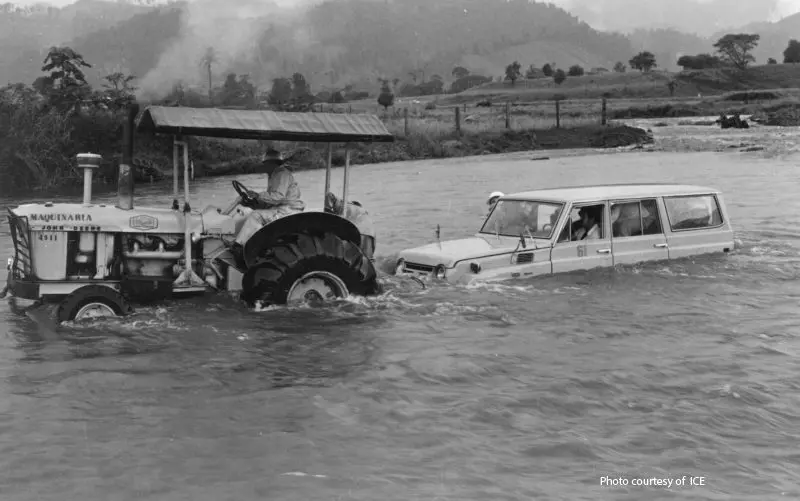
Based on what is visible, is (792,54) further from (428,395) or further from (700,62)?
(428,395)

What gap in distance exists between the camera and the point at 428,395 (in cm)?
786

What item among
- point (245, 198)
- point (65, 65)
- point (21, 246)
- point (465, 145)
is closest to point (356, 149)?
point (465, 145)

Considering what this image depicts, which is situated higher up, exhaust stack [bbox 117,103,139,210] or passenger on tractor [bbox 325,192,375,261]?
exhaust stack [bbox 117,103,139,210]

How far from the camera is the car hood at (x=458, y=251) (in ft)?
39.1

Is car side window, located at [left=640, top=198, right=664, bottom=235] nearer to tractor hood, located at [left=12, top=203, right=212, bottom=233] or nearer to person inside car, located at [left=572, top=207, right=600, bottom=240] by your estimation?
person inside car, located at [left=572, top=207, right=600, bottom=240]

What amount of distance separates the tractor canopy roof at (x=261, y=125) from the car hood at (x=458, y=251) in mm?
1741

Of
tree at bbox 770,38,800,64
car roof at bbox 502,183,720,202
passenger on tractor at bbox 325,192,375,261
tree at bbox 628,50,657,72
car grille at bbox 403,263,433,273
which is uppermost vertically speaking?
tree at bbox 770,38,800,64

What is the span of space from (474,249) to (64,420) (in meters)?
6.38

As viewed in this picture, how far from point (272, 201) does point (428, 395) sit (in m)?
3.94

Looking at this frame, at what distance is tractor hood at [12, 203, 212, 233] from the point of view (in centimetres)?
967

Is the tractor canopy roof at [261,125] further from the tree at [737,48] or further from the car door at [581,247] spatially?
the tree at [737,48]

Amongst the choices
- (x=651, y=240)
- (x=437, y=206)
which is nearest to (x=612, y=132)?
(x=437, y=206)

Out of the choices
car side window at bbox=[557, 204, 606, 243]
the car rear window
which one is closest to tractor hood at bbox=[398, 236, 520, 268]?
car side window at bbox=[557, 204, 606, 243]

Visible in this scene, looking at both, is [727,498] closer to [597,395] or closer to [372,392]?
[597,395]
